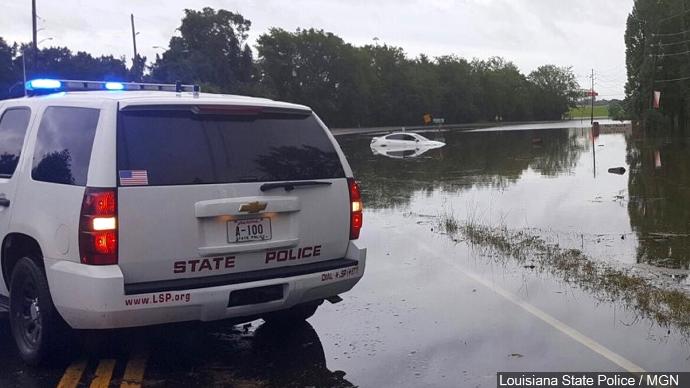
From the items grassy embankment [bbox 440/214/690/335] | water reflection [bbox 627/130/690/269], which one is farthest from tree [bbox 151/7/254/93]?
grassy embankment [bbox 440/214/690/335]

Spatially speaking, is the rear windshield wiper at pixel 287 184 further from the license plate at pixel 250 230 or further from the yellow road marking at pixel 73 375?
the yellow road marking at pixel 73 375

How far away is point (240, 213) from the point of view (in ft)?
16.4

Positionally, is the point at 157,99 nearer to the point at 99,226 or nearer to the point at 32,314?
the point at 99,226

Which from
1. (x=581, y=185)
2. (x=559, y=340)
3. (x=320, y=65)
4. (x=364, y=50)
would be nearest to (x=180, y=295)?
(x=559, y=340)

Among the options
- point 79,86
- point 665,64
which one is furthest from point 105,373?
point 665,64

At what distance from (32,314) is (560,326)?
4.19 metres

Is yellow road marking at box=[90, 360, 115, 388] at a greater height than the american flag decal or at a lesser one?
lesser

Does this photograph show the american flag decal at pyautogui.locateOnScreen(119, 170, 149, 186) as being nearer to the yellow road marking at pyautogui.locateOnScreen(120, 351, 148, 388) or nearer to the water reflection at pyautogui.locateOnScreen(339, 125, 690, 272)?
the yellow road marking at pyautogui.locateOnScreen(120, 351, 148, 388)

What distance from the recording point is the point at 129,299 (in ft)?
15.1

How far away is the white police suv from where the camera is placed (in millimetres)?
4637

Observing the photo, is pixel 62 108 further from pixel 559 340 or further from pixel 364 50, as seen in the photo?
pixel 364 50

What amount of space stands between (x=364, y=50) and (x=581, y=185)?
326 feet

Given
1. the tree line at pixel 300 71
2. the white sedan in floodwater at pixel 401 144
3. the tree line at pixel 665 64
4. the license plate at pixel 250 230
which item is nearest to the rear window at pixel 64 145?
the license plate at pixel 250 230

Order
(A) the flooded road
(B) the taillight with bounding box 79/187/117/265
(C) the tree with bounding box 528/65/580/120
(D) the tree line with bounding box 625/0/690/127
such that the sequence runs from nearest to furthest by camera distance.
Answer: (B) the taillight with bounding box 79/187/117/265 → (A) the flooded road → (D) the tree line with bounding box 625/0/690/127 → (C) the tree with bounding box 528/65/580/120
